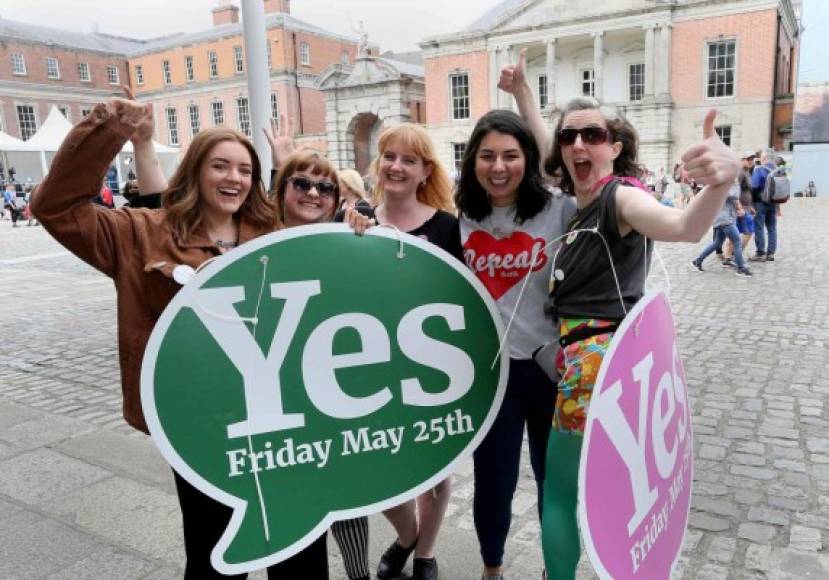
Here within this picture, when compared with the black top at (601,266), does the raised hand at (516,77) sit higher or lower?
higher

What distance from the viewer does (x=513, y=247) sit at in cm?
225

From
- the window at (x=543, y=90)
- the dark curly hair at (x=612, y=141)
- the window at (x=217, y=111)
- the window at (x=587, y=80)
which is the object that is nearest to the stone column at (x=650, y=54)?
the window at (x=587, y=80)

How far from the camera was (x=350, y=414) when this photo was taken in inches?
74.3

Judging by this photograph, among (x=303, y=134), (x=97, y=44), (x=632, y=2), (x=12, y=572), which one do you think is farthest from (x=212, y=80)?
(x=12, y=572)

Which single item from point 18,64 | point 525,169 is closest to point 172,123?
point 18,64

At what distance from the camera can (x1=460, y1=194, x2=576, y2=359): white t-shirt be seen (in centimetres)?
222

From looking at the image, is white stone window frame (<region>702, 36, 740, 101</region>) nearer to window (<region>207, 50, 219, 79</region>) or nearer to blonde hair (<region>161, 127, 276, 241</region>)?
blonde hair (<region>161, 127, 276, 241</region>)

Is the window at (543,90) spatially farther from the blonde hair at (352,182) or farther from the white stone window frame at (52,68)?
the white stone window frame at (52,68)

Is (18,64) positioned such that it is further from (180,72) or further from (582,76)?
(582,76)

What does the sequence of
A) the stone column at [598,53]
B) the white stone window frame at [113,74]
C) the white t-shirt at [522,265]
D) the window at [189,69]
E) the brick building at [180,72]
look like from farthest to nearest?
the white stone window frame at [113,74]
the window at [189,69]
the brick building at [180,72]
the stone column at [598,53]
the white t-shirt at [522,265]

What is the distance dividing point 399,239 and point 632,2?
3754cm

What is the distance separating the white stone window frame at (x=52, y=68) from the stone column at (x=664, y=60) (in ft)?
161

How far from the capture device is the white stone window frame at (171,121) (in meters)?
56.4

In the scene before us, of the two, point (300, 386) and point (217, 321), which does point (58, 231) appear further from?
point (300, 386)
